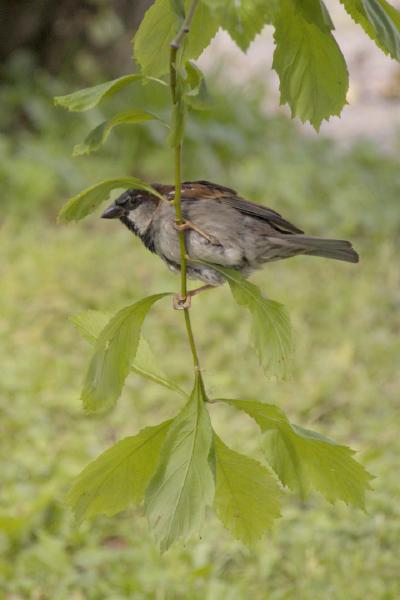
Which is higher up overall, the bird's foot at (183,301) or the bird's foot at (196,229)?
the bird's foot at (196,229)

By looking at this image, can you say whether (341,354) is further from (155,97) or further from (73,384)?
(155,97)

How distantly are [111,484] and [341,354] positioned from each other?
3306mm

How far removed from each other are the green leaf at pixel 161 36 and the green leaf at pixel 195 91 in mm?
67

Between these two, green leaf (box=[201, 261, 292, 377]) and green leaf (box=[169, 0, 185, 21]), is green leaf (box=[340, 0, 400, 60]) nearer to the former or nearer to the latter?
green leaf (box=[169, 0, 185, 21])

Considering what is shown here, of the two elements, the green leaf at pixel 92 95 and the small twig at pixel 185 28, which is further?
the green leaf at pixel 92 95

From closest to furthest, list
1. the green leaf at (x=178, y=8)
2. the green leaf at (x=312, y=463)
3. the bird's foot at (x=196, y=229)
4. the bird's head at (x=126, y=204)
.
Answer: the green leaf at (x=178, y=8) → the bird's foot at (x=196, y=229) → the green leaf at (x=312, y=463) → the bird's head at (x=126, y=204)

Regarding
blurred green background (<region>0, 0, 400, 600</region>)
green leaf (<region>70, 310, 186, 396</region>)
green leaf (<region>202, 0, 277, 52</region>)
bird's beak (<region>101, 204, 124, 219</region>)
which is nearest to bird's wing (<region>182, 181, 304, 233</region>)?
bird's beak (<region>101, 204, 124, 219</region>)

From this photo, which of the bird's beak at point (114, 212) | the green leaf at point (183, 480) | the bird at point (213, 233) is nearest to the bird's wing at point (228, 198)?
the bird at point (213, 233)

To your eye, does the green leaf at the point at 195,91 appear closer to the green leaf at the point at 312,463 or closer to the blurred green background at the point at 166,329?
the blurred green background at the point at 166,329

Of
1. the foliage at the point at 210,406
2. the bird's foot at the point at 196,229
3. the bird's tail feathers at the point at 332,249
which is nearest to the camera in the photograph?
the bird's foot at the point at 196,229

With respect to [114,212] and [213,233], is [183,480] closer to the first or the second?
[213,233]

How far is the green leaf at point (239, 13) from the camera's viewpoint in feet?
3.33

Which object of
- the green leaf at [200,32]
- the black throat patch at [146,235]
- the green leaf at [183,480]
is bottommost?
the green leaf at [183,480]

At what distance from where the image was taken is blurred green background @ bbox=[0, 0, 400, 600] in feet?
10.6
